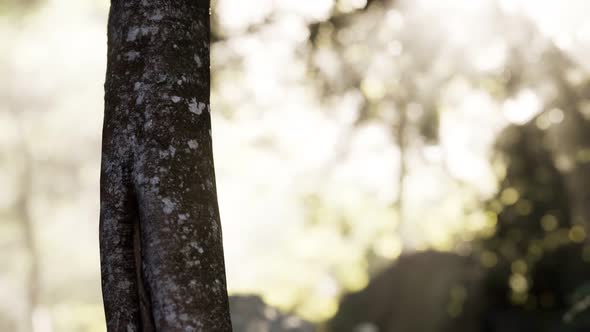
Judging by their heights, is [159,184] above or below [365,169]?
below

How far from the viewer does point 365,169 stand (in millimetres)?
20734

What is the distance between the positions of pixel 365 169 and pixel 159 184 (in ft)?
60.8

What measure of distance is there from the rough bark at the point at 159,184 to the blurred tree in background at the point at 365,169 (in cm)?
394

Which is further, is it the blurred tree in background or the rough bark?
the blurred tree in background

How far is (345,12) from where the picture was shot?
27.6 feet

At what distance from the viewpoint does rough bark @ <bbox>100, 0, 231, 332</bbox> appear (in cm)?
234

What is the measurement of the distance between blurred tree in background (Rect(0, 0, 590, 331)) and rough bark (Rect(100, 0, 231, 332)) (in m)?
3.94

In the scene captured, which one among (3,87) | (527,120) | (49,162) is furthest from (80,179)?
(527,120)

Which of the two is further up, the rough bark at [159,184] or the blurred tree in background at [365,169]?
the blurred tree in background at [365,169]

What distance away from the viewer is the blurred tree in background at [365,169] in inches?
476

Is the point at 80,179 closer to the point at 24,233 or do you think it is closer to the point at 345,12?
the point at 24,233

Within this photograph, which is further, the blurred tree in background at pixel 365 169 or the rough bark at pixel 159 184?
the blurred tree in background at pixel 365 169

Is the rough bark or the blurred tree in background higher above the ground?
the blurred tree in background

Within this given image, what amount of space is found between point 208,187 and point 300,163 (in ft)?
69.5
